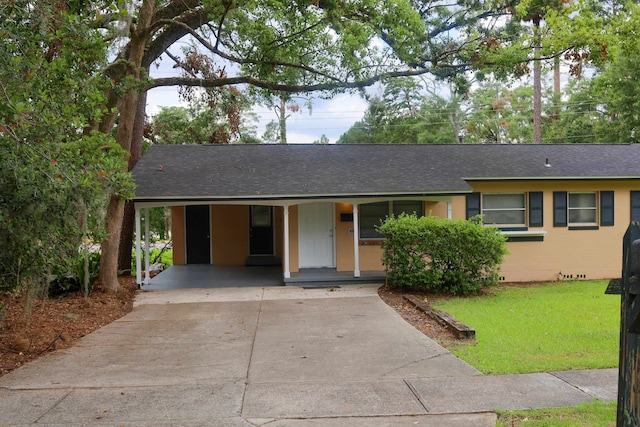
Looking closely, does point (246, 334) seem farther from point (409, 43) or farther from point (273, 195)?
point (409, 43)

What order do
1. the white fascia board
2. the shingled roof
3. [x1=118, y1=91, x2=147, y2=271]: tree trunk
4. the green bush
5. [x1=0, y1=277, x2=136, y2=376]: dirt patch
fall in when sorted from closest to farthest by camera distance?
1. [x1=0, y1=277, x2=136, y2=376]: dirt patch
2. the green bush
3. the white fascia board
4. the shingled roof
5. [x1=118, y1=91, x2=147, y2=271]: tree trunk

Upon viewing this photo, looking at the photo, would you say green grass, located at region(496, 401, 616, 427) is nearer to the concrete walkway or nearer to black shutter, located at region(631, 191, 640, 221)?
the concrete walkway

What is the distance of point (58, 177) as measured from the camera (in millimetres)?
5527

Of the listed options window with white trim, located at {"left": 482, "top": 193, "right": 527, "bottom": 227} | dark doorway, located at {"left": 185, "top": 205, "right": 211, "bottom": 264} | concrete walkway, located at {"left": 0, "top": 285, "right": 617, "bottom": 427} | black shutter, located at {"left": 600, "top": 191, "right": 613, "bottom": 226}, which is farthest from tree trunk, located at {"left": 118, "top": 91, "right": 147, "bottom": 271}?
black shutter, located at {"left": 600, "top": 191, "right": 613, "bottom": 226}

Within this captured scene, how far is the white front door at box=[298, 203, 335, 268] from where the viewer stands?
47.6 ft

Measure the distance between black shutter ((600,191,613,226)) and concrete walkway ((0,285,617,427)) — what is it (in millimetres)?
9265

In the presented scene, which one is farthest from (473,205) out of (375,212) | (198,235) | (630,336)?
(630,336)

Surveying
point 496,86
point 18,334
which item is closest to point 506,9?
point 18,334

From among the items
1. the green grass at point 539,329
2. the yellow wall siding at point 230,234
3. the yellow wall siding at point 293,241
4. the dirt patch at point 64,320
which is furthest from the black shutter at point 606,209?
the yellow wall siding at point 230,234

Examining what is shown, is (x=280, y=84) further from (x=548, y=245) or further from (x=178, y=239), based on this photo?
(x=548, y=245)

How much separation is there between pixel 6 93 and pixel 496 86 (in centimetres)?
4376

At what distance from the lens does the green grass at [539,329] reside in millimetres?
6031

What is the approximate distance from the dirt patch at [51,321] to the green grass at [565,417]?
18.1 ft

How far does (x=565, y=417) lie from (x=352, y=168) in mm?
11003
